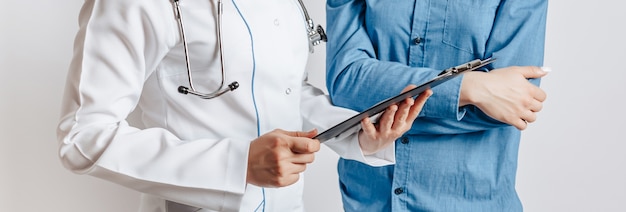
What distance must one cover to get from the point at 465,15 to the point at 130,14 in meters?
0.72

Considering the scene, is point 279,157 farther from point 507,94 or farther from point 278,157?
point 507,94

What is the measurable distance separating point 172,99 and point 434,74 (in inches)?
21.4

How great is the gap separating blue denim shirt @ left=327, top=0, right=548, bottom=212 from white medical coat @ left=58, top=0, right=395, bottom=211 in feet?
1.02

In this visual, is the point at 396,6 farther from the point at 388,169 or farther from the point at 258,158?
the point at 258,158

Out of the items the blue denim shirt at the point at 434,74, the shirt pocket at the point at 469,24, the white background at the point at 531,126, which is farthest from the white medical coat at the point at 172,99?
the white background at the point at 531,126

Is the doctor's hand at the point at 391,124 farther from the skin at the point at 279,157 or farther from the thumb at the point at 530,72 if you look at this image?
the thumb at the point at 530,72

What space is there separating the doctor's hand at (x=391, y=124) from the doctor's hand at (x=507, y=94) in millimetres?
225

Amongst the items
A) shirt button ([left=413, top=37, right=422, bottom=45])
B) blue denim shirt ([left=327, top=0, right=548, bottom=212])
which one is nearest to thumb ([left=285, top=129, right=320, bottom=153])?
blue denim shirt ([left=327, top=0, right=548, bottom=212])

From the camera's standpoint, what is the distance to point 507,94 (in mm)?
1368

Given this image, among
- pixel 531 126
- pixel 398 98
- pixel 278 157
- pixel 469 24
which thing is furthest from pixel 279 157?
pixel 531 126

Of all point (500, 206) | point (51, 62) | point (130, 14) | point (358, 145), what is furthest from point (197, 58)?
point (51, 62)

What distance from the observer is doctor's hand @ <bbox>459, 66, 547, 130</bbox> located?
1.37m

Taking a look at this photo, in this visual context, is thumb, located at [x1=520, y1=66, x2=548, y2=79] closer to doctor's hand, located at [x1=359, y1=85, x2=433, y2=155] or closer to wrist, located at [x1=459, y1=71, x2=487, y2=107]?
wrist, located at [x1=459, y1=71, x2=487, y2=107]

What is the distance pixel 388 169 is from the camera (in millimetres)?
1550
